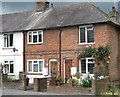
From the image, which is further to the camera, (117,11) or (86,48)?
(117,11)

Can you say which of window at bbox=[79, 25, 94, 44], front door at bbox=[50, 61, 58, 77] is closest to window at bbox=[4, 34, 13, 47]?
front door at bbox=[50, 61, 58, 77]

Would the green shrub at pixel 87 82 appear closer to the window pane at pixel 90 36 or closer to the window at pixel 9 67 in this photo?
the window pane at pixel 90 36

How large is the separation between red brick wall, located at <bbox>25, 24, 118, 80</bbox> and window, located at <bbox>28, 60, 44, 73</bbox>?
0.50 metres

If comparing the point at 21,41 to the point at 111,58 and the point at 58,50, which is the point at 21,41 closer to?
the point at 58,50

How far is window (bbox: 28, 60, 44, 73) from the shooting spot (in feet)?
102

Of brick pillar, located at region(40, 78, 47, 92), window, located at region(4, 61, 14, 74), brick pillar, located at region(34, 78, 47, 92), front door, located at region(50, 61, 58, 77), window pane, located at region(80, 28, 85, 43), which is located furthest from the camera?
window, located at region(4, 61, 14, 74)

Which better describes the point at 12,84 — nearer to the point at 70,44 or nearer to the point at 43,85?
the point at 43,85

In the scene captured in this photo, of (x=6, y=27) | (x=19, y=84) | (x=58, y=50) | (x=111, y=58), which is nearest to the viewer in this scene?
(x=19, y=84)

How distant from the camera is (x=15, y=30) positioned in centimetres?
3300

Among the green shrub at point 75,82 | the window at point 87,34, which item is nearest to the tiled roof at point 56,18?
the window at point 87,34

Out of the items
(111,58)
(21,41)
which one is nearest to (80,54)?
(111,58)

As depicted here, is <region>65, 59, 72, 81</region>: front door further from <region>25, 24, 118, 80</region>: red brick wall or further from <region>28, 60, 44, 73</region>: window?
<region>28, 60, 44, 73</region>: window

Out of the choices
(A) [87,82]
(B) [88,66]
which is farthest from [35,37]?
(A) [87,82]

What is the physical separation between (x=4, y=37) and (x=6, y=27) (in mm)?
1484
